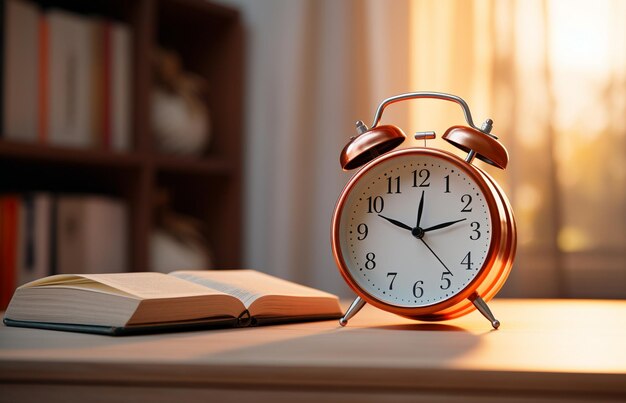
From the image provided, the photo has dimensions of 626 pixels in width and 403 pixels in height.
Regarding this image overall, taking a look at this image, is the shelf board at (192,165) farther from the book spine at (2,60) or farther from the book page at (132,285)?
the book page at (132,285)

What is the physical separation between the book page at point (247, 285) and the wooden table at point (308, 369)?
0.18 metres

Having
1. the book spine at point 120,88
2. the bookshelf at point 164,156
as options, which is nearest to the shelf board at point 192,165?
the bookshelf at point 164,156

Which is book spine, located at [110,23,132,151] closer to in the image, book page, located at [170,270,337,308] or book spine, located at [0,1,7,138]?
book spine, located at [0,1,7,138]

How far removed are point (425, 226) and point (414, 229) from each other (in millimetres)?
15

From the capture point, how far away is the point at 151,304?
867 mm

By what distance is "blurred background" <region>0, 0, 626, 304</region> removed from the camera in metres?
1.89

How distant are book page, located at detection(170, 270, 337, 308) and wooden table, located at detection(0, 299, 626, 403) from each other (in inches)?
7.1

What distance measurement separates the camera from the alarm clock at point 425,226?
927 millimetres

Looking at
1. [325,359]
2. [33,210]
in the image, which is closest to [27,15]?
[33,210]

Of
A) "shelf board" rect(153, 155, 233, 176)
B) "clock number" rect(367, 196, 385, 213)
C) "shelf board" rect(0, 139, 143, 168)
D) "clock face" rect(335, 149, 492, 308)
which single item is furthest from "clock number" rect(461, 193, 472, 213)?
"shelf board" rect(153, 155, 233, 176)

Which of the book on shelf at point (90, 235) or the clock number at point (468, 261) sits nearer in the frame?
Answer: the clock number at point (468, 261)

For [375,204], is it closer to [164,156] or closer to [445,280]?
[445,280]

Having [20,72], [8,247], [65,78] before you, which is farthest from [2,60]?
[8,247]

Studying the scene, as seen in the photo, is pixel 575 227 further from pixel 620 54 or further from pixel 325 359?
pixel 325 359
